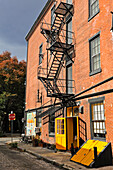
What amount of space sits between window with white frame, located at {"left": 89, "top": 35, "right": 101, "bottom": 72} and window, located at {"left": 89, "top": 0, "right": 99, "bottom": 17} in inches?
68.6

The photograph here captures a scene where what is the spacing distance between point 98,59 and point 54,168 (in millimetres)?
6508

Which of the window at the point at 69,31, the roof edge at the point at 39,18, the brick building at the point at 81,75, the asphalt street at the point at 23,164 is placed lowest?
the asphalt street at the point at 23,164

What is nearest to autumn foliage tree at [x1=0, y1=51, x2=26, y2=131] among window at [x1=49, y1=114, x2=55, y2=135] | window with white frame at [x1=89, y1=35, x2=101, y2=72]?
window at [x1=49, y1=114, x2=55, y2=135]

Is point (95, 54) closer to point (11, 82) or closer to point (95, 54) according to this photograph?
point (95, 54)

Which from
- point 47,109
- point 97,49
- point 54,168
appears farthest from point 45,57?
point 54,168

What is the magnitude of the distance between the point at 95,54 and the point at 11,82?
23.1 m

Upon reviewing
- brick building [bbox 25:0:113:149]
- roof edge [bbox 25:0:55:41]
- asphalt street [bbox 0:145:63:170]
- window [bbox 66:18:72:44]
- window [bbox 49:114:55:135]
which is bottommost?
asphalt street [bbox 0:145:63:170]

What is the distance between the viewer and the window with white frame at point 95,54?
37.2 ft

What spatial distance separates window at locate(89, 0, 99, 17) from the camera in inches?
473

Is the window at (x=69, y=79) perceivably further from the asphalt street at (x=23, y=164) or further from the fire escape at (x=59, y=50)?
the asphalt street at (x=23, y=164)

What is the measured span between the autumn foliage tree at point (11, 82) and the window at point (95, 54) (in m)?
21.8

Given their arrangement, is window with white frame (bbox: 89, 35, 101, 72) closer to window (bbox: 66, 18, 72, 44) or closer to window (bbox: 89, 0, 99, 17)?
window (bbox: 89, 0, 99, 17)

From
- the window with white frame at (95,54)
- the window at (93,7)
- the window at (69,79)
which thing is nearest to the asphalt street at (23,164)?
the window at (69,79)

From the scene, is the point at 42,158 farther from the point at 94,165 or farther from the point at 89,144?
the point at 94,165
